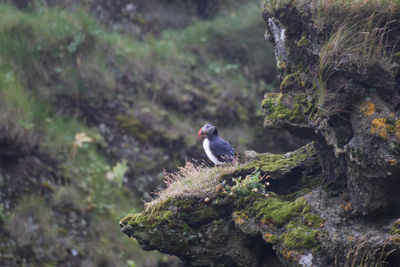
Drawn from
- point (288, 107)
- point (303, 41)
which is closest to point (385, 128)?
point (288, 107)

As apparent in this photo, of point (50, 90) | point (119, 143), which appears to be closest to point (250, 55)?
point (119, 143)

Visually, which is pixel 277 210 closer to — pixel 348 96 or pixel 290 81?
pixel 348 96

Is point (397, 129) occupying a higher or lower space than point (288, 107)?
lower

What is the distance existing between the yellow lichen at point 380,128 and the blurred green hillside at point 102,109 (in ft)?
23.2

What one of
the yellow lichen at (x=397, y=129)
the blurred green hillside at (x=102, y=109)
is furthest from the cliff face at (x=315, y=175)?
the blurred green hillside at (x=102, y=109)

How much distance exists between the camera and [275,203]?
5.62 metres

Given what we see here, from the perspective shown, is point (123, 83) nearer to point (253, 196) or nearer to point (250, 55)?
point (250, 55)

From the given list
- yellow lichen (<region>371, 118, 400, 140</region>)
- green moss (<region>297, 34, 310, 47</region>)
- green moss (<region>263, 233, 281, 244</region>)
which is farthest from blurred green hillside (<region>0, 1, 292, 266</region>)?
yellow lichen (<region>371, 118, 400, 140</region>)

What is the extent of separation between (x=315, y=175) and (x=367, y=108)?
4.94 ft

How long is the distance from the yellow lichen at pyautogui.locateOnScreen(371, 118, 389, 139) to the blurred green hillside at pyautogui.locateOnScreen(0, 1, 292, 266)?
7.06m

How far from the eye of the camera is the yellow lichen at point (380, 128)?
4.74 metres

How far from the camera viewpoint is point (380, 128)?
A: 15.7 feet

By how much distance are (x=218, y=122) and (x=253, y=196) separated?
29.2 feet

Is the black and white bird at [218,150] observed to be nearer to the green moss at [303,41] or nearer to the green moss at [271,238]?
the green moss at [271,238]
